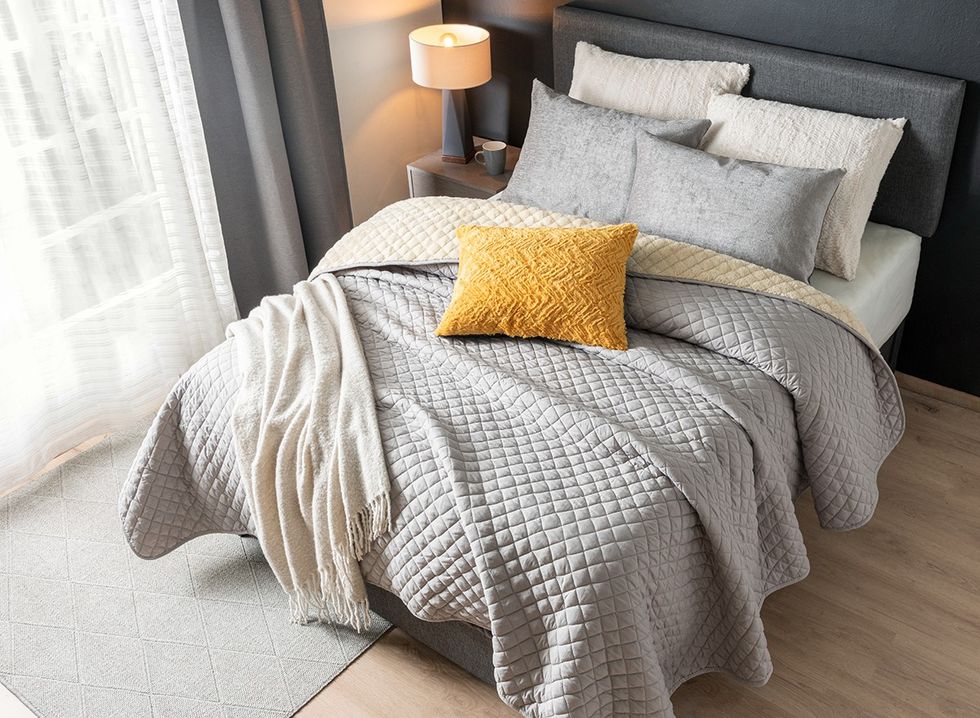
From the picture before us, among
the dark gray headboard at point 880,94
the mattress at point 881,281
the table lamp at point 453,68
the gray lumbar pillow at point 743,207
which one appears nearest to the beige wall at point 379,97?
the table lamp at point 453,68

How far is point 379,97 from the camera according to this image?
385cm

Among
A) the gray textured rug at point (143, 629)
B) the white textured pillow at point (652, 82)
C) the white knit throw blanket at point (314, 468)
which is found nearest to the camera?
the white knit throw blanket at point (314, 468)

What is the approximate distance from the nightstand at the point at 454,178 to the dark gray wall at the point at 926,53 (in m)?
0.52

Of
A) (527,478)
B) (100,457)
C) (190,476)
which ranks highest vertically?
(527,478)

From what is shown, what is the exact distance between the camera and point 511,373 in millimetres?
2365

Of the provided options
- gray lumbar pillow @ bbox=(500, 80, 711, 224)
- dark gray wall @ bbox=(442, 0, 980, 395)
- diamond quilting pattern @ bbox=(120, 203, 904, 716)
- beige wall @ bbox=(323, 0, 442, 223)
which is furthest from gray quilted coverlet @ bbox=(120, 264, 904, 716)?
beige wall @ bbox=(323, 0, 442, 223)

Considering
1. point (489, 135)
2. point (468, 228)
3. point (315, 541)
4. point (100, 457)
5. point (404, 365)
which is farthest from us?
point (489, 135)

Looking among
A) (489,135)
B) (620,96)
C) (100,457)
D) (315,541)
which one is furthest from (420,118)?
(315,541)

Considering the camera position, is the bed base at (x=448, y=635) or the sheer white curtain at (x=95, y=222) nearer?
the bed base at (x=448, y=635)

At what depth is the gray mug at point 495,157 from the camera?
357cm

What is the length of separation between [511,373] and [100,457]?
1533 millimetres

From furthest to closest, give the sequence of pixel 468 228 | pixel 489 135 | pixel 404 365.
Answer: pixel 489 135 → pixel 468 228 → pixel 404 365

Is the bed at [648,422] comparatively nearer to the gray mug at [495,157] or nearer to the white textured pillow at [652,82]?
the white textured pillow at [652,82]

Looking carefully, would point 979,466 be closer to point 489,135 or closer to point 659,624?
point 659,624
